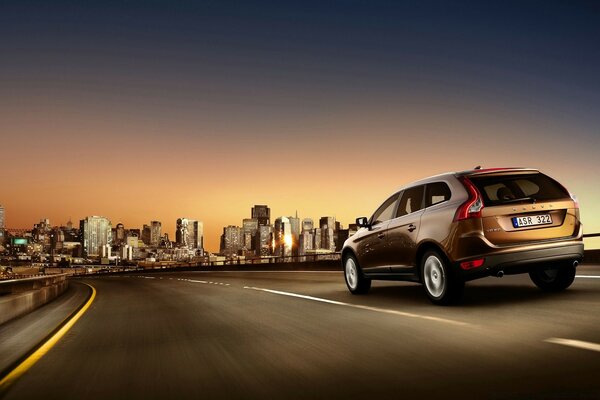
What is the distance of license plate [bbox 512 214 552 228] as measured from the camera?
888cm

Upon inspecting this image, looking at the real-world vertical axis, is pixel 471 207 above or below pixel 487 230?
above

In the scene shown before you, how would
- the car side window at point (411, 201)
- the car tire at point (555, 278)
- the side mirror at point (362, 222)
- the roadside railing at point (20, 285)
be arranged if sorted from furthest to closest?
the roadside railing at point (20, 285)
the side mirror at point (362, 222)
the car side window at point (411, 201)
the car tire at point (555, 278)

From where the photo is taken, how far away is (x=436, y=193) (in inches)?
397

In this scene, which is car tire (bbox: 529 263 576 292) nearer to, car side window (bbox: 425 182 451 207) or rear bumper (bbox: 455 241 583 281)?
rear bumper (bbox: 455 241 583 281)

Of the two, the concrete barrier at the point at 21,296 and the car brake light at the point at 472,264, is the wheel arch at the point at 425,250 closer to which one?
the car brake light at the point at 472,264

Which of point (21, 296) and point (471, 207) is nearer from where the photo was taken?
point (471, 207)

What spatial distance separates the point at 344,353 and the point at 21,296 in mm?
8869

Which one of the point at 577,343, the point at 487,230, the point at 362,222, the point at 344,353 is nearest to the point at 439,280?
the point at 487,230

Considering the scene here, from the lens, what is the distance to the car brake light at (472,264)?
28.9ft

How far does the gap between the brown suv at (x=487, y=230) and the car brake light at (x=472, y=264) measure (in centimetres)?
1

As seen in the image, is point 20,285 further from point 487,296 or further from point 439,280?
point 487,296

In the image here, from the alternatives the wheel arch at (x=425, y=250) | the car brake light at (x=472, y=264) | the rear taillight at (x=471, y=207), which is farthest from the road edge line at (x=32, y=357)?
the rear taillight at (x=471, y=207)

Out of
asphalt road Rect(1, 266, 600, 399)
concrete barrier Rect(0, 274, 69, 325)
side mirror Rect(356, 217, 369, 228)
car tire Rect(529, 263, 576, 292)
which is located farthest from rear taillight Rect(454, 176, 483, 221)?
concrete barrier Rect(0, 274, 69, 325)

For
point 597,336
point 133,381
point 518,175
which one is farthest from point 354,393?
point 518,175
